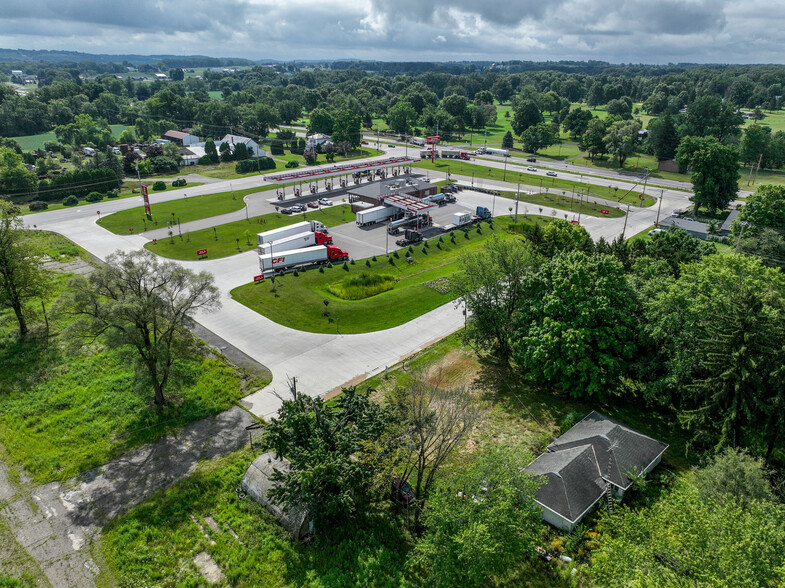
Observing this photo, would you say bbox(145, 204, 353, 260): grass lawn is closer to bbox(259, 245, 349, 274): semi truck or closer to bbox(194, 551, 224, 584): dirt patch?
bbox(259, 245, 349, 274): semi truck

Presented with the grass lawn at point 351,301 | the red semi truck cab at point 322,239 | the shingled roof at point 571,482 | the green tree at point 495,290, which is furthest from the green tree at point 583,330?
the red semi truck cab at point 322,239

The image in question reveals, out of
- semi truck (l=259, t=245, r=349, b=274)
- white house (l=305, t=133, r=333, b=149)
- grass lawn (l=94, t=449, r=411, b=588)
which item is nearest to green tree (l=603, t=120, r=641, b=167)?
white house (l=305, t=133, r=333, b=149)

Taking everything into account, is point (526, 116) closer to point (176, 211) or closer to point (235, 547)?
point (176, 211)

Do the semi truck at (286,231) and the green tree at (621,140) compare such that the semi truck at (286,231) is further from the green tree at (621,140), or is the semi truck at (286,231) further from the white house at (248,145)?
the green tree at (621,140)

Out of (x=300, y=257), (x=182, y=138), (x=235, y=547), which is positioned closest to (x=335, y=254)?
(x=300, y=257)

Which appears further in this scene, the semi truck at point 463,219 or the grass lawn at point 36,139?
the grass lawn at point 36,139

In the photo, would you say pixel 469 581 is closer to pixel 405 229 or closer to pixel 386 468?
pixel 386 468
